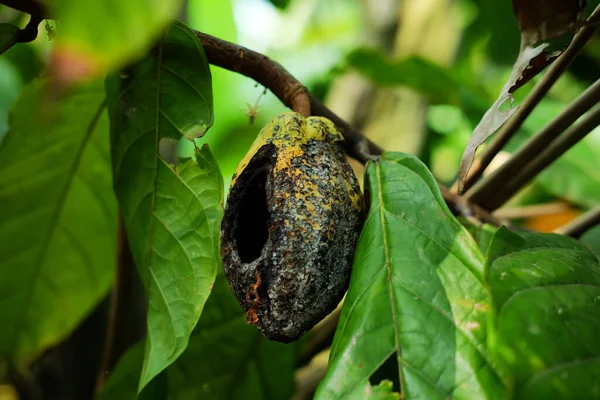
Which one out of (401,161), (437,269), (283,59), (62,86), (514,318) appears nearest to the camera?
(62,86)

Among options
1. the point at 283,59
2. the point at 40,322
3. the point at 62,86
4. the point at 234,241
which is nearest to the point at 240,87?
the point at 283,59

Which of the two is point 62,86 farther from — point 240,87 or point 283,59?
point 283,59

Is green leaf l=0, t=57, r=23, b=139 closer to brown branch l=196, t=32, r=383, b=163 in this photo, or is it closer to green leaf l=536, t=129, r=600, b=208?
brown branch l=196, t=32, r=383, b=163

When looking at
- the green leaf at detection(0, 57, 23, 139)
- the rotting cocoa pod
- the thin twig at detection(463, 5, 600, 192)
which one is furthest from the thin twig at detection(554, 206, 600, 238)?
the green leaf at detection(0, 57, 23, 139)

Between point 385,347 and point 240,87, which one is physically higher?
point 385,347

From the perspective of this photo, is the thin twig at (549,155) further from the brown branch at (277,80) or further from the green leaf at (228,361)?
the green leaf at (228,361)

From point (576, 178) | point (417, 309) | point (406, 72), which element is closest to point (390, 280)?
point (417, 309)

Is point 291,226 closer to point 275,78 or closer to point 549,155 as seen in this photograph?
point 275,78
